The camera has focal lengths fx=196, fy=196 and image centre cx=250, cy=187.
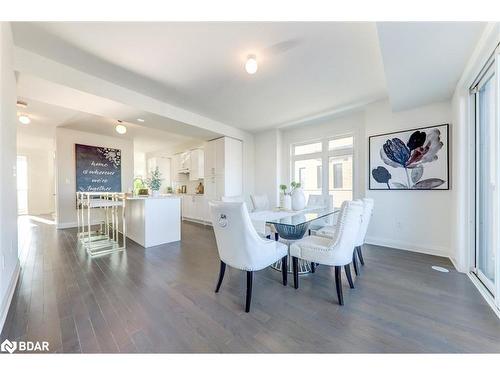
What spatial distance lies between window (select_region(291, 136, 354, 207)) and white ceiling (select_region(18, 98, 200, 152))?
3567 mm

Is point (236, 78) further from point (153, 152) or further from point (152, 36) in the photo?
point (153, 152)

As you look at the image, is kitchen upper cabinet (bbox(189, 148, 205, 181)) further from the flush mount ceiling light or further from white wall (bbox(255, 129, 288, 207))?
the flush mount ceiling light

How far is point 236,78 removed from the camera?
272cm

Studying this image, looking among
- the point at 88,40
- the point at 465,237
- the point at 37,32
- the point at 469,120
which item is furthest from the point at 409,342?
the point at 37,32

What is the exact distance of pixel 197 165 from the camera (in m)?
5.93

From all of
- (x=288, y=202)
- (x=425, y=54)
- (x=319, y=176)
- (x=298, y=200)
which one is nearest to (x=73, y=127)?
(x=288, y=202)

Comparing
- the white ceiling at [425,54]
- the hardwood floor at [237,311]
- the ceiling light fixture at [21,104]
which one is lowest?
the hardwood floor at [237,311]

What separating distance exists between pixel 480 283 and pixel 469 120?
1859 millimetres

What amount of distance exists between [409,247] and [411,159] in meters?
1.42

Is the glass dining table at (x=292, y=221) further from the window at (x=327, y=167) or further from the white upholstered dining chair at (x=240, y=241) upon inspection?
the window at (x=327, y=167)

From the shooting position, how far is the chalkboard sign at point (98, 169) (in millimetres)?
5043

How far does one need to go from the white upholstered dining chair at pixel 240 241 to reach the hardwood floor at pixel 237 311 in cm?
35

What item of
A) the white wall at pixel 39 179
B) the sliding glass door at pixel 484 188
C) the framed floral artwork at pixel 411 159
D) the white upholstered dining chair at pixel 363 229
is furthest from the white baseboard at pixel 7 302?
the white wall at pixel 39 179

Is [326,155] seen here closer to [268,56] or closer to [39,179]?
[268,56]
